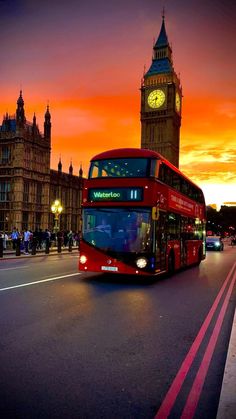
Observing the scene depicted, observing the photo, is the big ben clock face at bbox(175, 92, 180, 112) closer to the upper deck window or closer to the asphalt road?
the upper deck window

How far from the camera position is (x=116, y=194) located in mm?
11781

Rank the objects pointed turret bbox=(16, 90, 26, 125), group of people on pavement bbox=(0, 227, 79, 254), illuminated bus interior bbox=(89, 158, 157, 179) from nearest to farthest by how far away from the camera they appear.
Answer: illuminated bus interior bbox=(89, 158, 157, 179), group of people on pavement bbox=(0, 227, 79, 254), pointed turret bbox=(16, 90, 26, 125)

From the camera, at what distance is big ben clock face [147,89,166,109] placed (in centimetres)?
9994

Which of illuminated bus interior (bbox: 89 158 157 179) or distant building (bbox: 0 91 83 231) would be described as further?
distant building (bbox: 0 91 83 231)

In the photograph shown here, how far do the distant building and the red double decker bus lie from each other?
33.6 m

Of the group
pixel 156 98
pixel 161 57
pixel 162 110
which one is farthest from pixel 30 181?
pixel 161 57

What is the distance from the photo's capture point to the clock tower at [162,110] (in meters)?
98.2

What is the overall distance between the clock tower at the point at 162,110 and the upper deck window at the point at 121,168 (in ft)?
280

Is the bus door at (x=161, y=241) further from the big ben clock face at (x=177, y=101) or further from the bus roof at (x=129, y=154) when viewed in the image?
the big ben clock face at (x=177, y=101)

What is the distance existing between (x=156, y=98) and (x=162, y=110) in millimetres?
4023

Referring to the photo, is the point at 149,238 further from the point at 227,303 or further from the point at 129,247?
the point at 227,303

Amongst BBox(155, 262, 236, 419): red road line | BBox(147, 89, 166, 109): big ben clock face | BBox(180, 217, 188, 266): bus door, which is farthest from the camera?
BBox(147, 89, 166, 109): big ben clock face

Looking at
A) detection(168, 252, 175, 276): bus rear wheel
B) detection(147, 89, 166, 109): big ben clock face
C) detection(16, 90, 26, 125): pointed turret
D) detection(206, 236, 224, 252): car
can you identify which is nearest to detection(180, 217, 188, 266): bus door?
detection(168, 252, 175, 276): bus rear wheel

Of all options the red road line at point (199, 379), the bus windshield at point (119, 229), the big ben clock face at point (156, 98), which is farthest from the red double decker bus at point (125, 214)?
the big ben clock face at point (156, 98)
